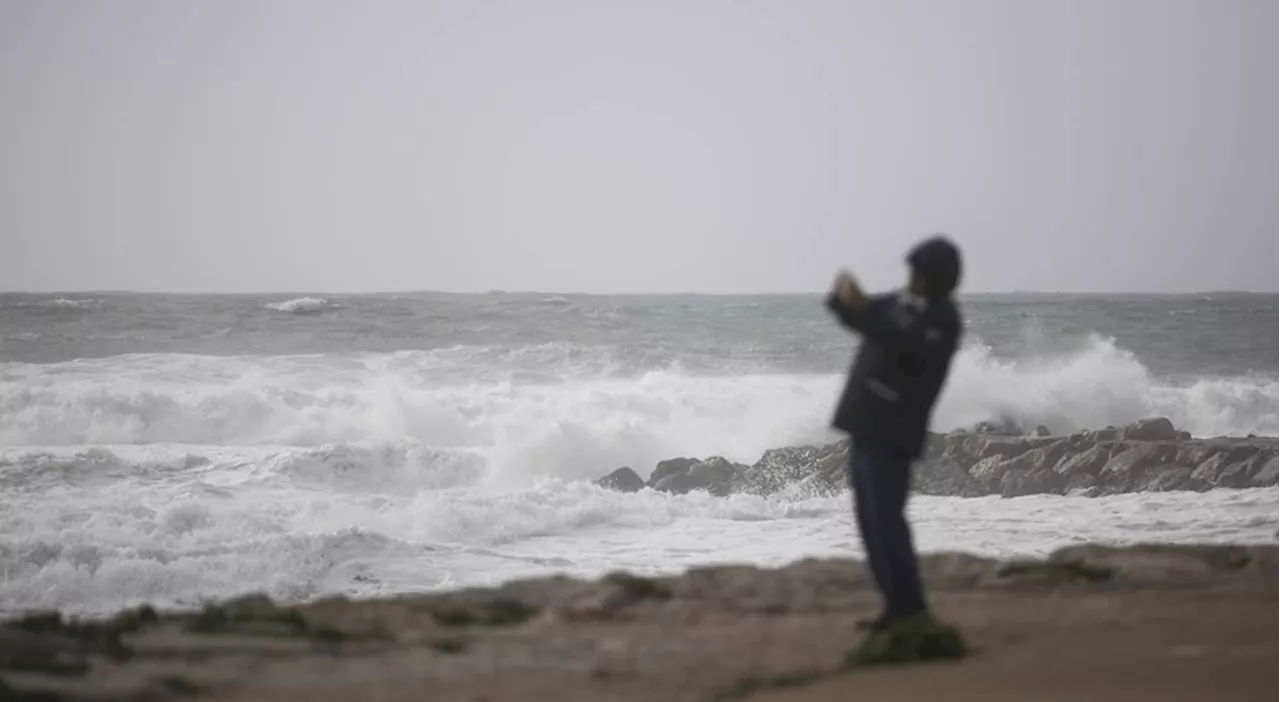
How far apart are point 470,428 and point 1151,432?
1198 cm

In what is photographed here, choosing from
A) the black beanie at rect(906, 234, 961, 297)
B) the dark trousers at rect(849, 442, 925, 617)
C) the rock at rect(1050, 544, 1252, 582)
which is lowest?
the rock at rect(1050, 544, 1252, 582)

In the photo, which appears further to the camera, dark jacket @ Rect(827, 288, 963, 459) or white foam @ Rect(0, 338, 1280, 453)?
white foam @ Rect(0, 338, 1280, 453)

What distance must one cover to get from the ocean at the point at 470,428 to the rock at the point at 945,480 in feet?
2.07

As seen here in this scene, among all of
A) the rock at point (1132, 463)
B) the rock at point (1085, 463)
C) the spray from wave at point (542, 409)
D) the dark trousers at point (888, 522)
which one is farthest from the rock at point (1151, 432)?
the dark trousers at point (888, 522)

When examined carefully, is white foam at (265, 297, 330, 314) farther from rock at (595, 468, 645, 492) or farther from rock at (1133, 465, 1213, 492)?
rock at (1133, 465, 1213, 492)

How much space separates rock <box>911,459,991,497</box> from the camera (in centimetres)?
1516

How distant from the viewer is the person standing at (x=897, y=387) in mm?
4430

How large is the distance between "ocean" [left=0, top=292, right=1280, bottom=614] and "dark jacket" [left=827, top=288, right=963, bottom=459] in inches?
229

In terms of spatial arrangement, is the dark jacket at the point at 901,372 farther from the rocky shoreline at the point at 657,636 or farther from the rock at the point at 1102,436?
the rock at the point at 1102,436

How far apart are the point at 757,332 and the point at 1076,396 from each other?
56.0 feet

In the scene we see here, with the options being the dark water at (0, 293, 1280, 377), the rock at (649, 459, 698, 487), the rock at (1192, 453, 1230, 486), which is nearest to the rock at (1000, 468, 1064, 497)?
the rock at (1192, 453, 1230, 486)

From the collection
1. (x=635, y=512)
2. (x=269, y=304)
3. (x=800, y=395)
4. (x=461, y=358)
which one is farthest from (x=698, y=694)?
(x=269, y=304)

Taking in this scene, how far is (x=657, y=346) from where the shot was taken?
35.8 meters

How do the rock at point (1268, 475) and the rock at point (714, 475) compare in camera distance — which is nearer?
the rock at point (1268, 475)
